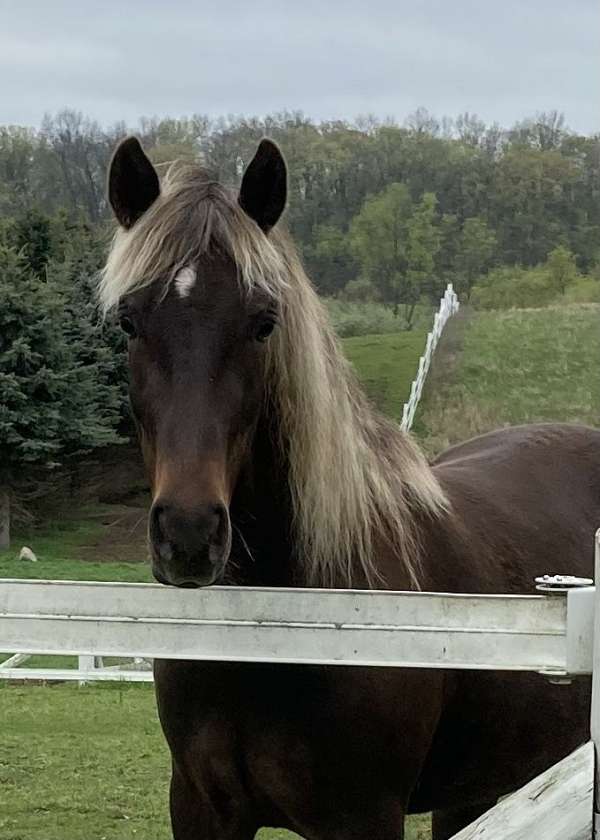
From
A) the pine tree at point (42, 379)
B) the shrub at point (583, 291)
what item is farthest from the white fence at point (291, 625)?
the shrub at point (583, 291)

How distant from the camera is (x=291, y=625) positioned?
7.37 feet

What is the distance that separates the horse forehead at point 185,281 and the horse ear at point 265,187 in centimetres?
30

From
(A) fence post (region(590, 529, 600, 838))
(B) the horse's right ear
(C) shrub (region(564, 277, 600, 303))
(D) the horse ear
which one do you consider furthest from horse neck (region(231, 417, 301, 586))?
(C) shrub (region(564, 277, 600, 303))

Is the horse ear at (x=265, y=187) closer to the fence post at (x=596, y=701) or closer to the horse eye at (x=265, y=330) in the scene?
the horse eye at (x=265, y=330)

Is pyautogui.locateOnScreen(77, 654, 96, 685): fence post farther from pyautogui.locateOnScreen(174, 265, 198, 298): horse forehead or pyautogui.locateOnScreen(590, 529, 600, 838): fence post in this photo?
pyautogui.locateOnScreen(590, 529, 600, 838): fence post

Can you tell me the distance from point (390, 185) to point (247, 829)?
125 feet

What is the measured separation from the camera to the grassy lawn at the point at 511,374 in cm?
2270

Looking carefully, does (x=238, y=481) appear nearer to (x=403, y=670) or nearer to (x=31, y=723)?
(x=403, y=670)

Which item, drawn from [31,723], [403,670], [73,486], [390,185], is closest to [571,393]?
[73,486]

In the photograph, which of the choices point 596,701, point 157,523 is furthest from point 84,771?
point 596,701

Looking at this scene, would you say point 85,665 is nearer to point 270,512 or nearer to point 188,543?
point 270,512

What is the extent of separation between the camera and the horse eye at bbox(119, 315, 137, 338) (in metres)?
2.47

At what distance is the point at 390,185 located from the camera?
3959 cm

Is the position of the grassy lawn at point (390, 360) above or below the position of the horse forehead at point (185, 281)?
below
